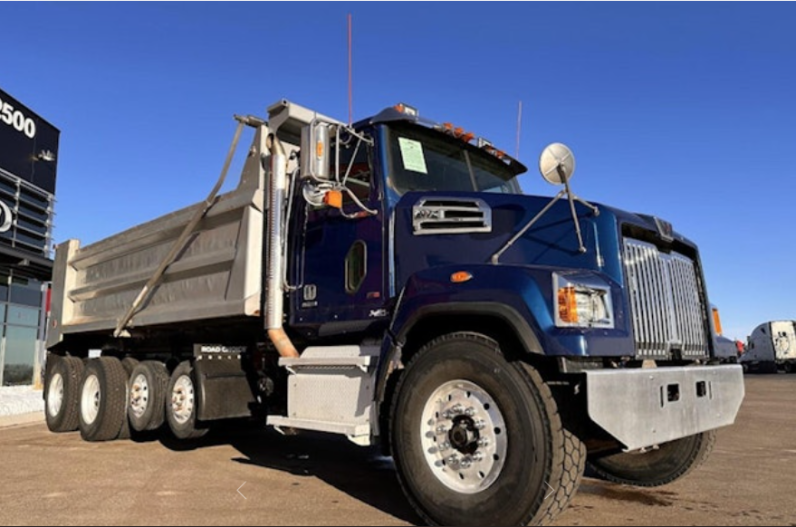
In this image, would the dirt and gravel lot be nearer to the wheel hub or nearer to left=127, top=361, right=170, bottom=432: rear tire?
left=127, top=361, right=170, bottom=432: rear tire

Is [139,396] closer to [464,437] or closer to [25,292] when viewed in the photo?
[464,437]

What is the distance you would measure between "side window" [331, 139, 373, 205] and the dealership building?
1568cm

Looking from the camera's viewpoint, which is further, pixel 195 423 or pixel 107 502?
pixel 195 423

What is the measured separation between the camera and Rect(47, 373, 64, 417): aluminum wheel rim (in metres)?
8.87

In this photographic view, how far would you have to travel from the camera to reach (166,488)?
195 inches

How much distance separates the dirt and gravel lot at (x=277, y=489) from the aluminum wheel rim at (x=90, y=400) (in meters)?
0.59

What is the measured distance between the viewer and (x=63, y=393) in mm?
8656

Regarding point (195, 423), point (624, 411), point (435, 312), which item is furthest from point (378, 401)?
point (195, 423)

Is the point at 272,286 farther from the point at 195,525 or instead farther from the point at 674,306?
the point at 674,306

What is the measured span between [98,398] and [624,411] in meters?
6.87

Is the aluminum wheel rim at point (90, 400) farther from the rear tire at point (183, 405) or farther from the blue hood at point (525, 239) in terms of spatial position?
the blue hood at point (525, 239)

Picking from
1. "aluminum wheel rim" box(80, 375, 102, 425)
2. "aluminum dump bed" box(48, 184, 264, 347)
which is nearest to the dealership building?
"aluminum dump bed" box(48, 184, 264, 347)

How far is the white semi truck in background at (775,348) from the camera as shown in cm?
3388

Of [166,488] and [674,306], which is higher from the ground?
[674,306]
